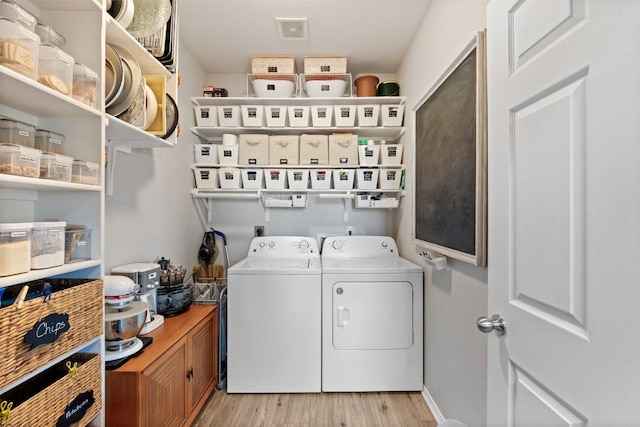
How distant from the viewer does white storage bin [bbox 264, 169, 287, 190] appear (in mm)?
2494

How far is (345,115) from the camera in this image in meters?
2.49

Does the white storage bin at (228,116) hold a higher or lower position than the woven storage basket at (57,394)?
higher

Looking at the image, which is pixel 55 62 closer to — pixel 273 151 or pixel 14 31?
pixel 14 31

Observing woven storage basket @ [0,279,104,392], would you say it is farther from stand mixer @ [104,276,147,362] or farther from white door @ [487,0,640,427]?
white door @ [487,0,640,427]

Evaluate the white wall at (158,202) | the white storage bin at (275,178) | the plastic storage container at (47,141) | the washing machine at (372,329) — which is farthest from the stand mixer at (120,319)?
the white storage bin at (275,178)

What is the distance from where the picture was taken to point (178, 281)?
191cm

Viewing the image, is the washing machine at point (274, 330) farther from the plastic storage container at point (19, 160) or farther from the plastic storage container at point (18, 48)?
the plastic storage container at point (18, 48)

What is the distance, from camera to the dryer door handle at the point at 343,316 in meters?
2.03

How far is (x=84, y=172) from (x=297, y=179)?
1.61 m

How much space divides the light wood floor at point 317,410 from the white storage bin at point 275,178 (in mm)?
1578

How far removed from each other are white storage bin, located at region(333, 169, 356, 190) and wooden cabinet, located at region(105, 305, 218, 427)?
1.36 metres

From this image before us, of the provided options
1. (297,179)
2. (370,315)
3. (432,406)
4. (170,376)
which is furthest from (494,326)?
(297,179)

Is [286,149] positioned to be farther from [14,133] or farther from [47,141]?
[14,133]

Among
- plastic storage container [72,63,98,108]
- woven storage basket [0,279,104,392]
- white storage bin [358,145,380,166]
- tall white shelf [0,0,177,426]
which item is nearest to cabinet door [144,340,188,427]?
tall white shelf [0,0,177,426]
